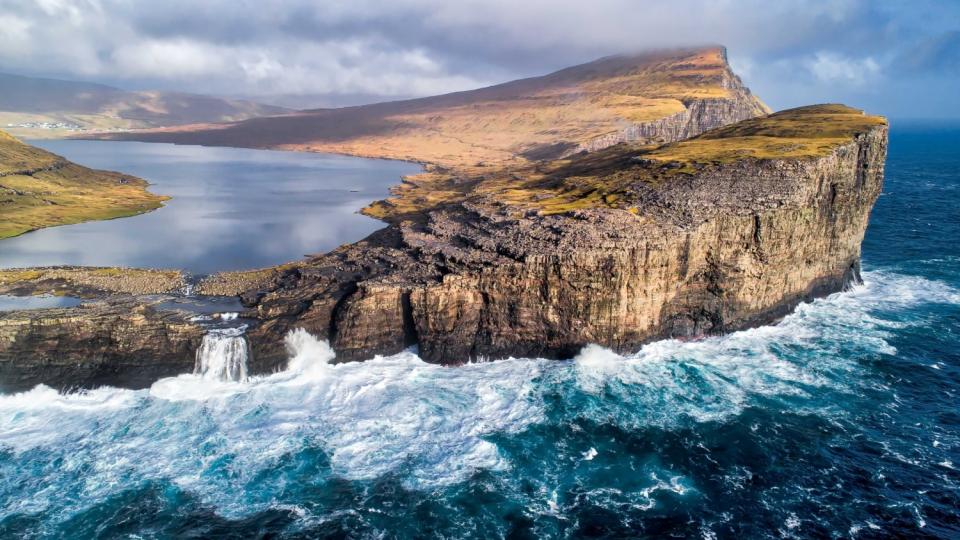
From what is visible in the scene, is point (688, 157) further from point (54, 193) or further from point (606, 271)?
point (54, 193)

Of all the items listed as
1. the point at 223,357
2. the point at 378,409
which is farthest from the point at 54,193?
the point at 378,409

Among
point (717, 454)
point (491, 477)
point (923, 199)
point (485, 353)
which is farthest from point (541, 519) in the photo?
point (923, 199)

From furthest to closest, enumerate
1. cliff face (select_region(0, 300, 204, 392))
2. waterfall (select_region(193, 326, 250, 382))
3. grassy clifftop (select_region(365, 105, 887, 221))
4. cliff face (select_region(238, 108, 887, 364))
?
grassy clifftop (select_region(365, 105, 887, 221)), cliff face (select_region(238, 108, 887, 364)), waterfall (select_region(193, 326, 250, 382)), cliff face (select_region(0, 300, 204, 392))

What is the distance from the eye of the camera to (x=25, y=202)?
400 ft

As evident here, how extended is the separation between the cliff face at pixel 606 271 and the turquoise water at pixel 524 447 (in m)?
2.85

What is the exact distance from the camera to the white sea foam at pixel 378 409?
39219mm

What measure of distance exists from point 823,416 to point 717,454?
37.8ft

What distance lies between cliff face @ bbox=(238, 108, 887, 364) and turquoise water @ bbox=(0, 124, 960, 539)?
9.36 feet

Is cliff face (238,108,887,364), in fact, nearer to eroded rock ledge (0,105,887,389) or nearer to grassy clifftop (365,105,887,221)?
eroded rock ledge (0,105,887,389)

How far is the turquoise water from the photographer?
113 feet

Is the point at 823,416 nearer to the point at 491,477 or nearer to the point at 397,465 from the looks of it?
the point at 491,477

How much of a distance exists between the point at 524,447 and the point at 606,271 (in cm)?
2055

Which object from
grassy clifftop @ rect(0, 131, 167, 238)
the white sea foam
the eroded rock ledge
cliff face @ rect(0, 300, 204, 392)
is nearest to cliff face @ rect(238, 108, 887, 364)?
the eroded rock ledge

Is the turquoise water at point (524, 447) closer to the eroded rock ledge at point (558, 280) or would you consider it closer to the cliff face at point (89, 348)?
the cliff face at point (89, 348)
